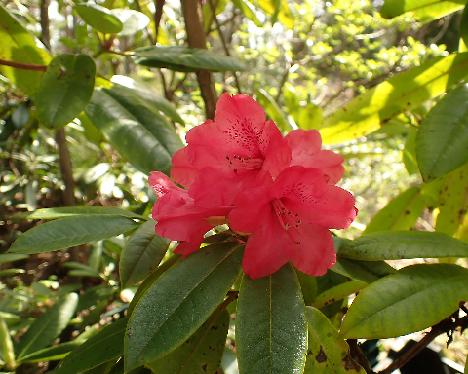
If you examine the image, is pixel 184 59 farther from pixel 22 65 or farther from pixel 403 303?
pixel 403 303

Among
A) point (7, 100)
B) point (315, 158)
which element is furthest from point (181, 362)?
point (7, 100)

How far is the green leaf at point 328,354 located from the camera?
0.49m

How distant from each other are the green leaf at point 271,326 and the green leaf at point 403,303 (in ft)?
0.23

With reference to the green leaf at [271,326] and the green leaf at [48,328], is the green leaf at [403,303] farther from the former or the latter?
the green leaf at [48,328]

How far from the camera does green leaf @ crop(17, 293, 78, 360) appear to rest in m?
1.02

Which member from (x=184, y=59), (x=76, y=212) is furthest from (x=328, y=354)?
(x=184, y=59)

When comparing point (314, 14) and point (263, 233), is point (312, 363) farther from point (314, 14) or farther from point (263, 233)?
point (314, 14)

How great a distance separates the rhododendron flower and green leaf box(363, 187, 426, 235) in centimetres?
41

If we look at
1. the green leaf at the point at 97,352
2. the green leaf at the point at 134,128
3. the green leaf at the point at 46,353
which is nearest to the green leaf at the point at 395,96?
the green leaf at the point at 134,128

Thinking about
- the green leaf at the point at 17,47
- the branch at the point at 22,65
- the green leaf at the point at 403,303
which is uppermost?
the green leaf at the point at 17,47

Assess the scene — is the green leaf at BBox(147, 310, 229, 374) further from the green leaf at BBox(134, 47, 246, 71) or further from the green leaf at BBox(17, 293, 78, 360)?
the green leaf at BBox(17, 293, 78, 360)

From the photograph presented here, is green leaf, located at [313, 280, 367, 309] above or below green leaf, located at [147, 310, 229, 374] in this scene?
above

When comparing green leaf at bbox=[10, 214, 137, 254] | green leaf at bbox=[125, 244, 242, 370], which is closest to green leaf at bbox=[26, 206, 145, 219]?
green leaf at bbox=[10, 214, 137, 254]

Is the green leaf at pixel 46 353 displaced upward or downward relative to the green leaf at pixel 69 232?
downward
